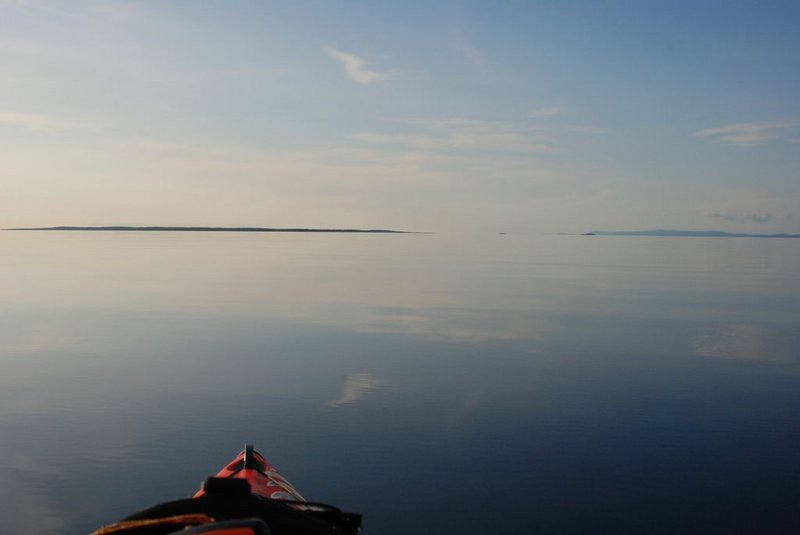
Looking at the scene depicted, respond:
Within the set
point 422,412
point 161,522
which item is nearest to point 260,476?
point 161,522

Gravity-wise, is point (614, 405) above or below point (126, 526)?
below

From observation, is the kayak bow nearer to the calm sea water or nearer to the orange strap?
the calm sea water

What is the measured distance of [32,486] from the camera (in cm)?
738

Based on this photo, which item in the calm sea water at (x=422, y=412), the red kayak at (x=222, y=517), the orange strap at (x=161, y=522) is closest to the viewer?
the red kayak at (x=222, y=517)

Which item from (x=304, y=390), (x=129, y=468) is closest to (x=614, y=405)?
(x=304, y=390)

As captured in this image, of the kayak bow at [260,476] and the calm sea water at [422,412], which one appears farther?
the calm sea water at [422,412]

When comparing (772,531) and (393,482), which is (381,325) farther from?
(772,531)

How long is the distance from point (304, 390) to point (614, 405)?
14.5 feet

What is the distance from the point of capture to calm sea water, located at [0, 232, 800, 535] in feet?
23.2

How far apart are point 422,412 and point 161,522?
5842 mm

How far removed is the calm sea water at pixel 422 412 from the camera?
7066mm

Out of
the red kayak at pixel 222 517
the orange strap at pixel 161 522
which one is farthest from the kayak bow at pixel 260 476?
the orange strap at pixel 161 522

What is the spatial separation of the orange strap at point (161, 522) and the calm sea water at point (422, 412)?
7.92 ft

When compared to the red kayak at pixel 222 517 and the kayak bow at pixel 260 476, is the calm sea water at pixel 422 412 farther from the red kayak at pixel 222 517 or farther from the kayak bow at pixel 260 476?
the red kayak at pixel 222 517
